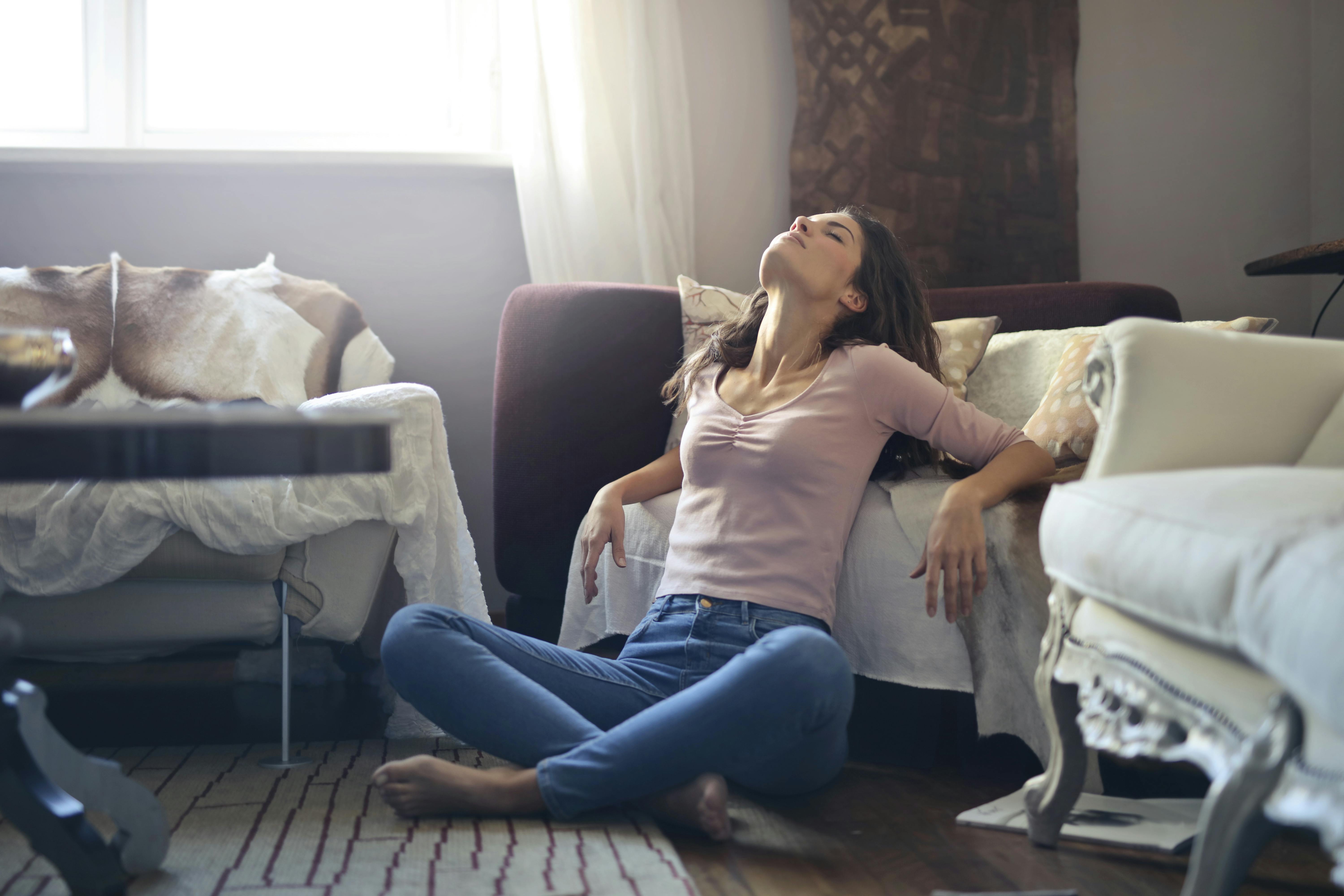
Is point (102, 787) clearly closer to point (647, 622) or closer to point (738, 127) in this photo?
point (647, 622)

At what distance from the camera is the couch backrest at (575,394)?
183cm

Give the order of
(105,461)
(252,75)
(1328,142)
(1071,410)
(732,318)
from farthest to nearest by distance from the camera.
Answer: (1328,142), (252,75), (732,318), (1071,410), (105,461)

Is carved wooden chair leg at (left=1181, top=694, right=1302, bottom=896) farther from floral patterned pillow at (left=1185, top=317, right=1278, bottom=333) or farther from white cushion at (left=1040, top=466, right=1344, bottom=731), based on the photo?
floral patterned pillow at (left=1185, top=317, right=1278, bottom=333)

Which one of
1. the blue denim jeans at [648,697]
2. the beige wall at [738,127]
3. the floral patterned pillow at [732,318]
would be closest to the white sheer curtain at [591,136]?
the beige wall at [738,127]

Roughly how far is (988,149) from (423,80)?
154 cm

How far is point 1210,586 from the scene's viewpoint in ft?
2.43

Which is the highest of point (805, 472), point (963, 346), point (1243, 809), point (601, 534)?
point (963, 346)

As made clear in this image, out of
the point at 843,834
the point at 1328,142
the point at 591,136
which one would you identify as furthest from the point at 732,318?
the point at 1328,142

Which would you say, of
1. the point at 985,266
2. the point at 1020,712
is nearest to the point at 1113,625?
the point at 1020,712

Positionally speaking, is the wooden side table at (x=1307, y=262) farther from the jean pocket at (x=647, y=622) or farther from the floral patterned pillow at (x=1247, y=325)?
the jean pocket at (x=647, y=622)

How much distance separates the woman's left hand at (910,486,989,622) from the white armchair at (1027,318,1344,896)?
0.11m

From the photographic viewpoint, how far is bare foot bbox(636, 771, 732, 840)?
1.09m

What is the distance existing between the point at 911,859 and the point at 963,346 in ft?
3.21

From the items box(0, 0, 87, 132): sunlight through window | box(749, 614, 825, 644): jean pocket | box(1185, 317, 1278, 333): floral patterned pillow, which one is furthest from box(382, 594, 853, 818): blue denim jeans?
→ box(0, 0, 87, 132): sunlight through window
